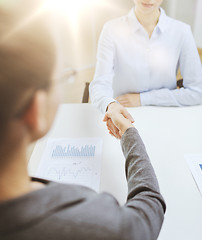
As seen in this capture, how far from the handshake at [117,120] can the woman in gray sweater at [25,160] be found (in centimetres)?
48

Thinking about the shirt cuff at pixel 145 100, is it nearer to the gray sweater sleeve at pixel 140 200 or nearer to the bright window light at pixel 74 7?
the gray sweater sleeve at pixel 140 200

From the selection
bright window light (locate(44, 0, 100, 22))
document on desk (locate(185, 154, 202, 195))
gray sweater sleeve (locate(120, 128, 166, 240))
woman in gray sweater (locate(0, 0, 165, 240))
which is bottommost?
document on desk (locate(185, 154, 202, 195))

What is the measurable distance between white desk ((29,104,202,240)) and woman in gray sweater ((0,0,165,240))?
0.31 meters

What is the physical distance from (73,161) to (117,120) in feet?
0.71

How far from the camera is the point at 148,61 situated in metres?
1.28

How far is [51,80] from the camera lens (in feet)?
0.92

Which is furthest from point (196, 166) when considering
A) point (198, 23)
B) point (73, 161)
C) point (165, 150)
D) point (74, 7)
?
point (198, 23)

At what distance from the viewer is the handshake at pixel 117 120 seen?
85 centimetres

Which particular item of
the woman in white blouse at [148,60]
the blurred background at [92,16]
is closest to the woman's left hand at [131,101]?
the woman in white blouse at [148,60]

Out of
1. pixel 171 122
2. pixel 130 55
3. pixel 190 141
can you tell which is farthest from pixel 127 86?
pixel 190 141

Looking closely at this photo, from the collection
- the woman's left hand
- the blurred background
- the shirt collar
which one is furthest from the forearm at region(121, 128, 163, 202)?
the blurred background

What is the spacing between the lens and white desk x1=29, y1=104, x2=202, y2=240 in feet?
2.07

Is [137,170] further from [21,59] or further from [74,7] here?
[74,7]

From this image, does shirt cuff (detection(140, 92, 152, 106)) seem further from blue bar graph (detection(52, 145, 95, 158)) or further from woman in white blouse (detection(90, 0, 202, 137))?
blue bar graph (detection(52, 145, 95, 158))
